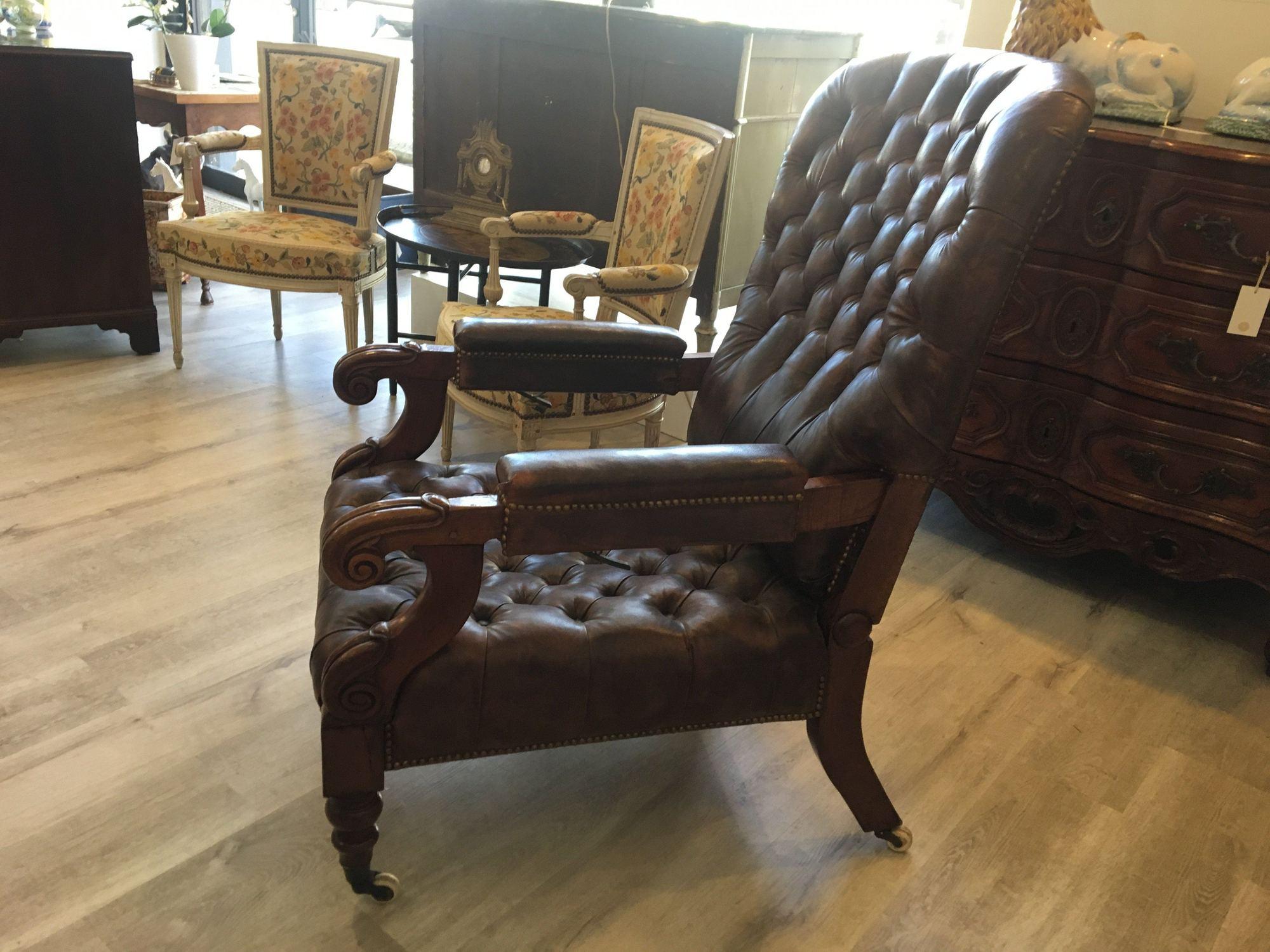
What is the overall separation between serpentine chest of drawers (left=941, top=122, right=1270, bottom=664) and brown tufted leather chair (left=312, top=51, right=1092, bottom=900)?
2.11 ft

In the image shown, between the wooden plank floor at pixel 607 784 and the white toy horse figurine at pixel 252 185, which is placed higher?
the white toy horse figurine at pixel 252 185

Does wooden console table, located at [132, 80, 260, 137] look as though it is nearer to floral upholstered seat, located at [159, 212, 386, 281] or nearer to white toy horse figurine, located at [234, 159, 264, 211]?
white toy horse figurine, located at [234, 159, 264, 211]

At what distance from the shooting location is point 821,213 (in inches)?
68.0

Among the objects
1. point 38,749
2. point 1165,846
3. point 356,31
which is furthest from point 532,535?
point 356,31

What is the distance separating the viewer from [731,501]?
1301 mm

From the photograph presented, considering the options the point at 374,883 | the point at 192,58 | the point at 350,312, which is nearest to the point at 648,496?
the point at 374,883

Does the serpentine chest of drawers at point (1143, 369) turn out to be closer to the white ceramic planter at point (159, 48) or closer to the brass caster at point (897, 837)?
the brass caster at point (897, 837)

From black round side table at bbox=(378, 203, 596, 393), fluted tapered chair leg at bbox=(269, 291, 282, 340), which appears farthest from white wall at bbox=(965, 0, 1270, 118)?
fluted tapered chair leg at bbox=(269, 291, 282, 340)

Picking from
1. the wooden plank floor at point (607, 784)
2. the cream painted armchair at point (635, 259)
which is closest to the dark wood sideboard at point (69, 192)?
the wooden plank floor at point (607, 784)

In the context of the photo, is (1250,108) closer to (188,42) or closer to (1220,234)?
(1220,234)

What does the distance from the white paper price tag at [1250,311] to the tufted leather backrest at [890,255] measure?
888 millimetres

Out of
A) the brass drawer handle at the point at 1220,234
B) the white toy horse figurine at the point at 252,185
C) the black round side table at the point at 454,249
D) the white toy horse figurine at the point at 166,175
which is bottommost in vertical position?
the white toy horse figurine at the point at 252,185

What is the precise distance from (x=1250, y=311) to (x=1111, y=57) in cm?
65

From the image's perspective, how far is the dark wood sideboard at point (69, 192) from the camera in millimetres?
2934
